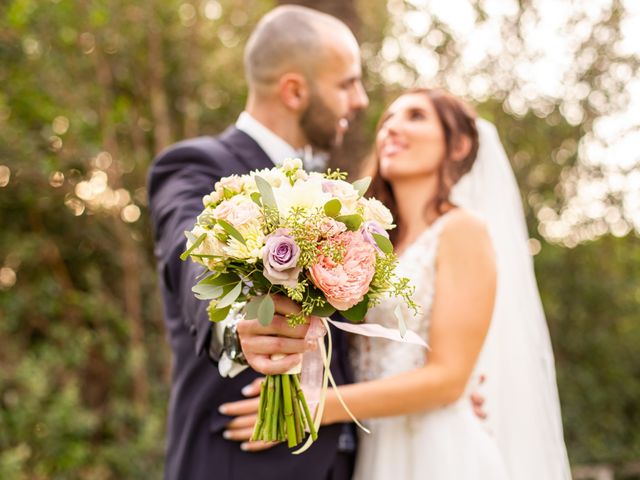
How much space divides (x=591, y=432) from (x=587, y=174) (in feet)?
13.2

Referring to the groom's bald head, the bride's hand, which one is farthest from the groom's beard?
the bride's hand

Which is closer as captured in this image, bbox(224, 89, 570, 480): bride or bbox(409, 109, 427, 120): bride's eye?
bbox(224, 89, 570, 480): bride

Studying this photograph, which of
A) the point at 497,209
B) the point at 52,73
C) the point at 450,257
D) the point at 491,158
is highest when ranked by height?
the point at 52,73

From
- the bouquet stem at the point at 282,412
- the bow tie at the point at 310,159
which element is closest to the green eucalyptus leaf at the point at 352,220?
the bouquet stem at the point at 282,412

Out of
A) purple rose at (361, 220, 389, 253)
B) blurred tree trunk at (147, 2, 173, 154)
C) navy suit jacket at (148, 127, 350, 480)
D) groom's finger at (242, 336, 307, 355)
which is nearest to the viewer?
purple rose at (361, 220, 389, 253)

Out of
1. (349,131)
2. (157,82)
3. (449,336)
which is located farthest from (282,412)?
(157,82)

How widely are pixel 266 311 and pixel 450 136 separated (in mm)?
1691

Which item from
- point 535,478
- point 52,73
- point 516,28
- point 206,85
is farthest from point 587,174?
point 535,478

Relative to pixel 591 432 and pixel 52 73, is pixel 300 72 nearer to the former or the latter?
pixel 52 73

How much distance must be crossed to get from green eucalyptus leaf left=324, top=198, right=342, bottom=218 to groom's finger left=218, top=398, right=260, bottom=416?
90 centimetres

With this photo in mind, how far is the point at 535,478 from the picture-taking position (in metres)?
3.29

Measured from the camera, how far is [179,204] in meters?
2.75

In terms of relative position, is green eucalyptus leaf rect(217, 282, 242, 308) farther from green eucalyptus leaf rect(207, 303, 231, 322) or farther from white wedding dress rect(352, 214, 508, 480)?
white wedding dress rect(352, 214, 508, 480)

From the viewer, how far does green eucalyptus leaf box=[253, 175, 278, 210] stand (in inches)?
75.8
